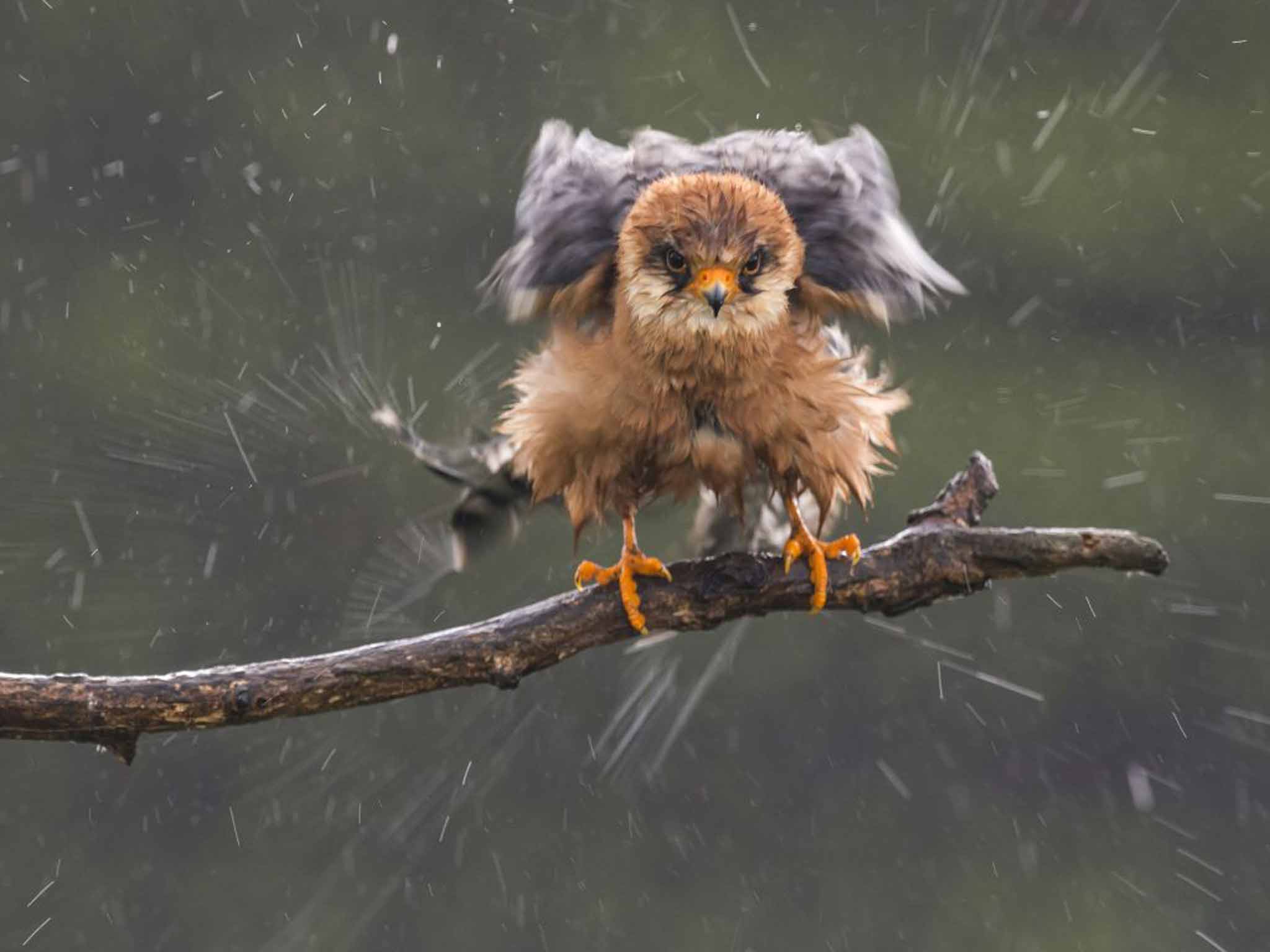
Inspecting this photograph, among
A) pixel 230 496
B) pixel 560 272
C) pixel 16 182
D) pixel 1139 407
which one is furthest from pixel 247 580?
pixel 560 272

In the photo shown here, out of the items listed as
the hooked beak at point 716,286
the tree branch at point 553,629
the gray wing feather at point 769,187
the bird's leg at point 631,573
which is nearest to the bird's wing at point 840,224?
the gray wing feather at point 769,187

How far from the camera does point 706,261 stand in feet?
9.57

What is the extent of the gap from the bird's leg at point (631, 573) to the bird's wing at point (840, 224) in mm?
523

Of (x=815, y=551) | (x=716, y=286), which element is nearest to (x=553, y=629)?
(x=815, y=551)

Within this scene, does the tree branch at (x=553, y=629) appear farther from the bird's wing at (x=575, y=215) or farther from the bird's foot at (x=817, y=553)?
the bird's wing at (x=575, y=215)

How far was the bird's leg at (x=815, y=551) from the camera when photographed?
9.96 feet

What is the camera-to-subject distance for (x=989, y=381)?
7.37 m

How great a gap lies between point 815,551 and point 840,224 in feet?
1.86

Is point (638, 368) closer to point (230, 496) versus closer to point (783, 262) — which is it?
point (783, 262)

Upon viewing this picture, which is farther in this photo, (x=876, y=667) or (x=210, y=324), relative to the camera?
(x=876, y=667)

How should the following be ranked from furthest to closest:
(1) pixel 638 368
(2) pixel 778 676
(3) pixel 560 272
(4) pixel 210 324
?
(2) pixel 778 676 → (4) pixel 210 324 → (3) pixel 560 272 → (1) pixel 638 368

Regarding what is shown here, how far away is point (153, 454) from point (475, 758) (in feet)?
6.22

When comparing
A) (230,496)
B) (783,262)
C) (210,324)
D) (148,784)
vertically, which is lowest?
(148,784)

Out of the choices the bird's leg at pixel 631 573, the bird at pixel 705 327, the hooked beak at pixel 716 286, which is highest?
the hooked beak at pixel 716 286
